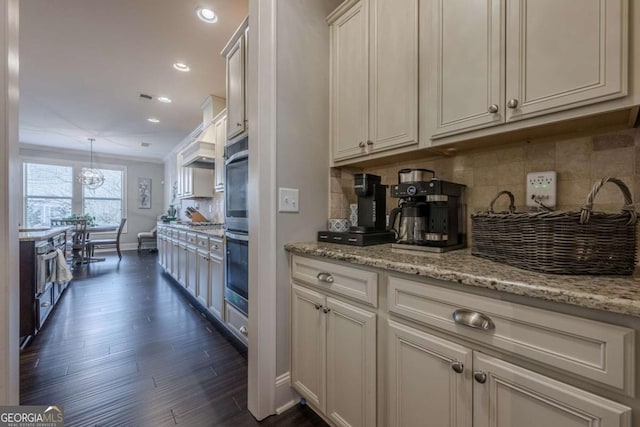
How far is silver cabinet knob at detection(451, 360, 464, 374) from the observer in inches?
Answer: 32.8

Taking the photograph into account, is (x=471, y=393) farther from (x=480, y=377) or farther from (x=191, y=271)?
(x=191, y=271)

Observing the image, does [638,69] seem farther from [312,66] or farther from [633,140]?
[312,66]

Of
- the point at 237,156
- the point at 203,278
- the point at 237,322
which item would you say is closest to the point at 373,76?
the point at 237,156

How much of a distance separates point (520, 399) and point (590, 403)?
0.15m

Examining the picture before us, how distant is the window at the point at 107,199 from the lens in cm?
715

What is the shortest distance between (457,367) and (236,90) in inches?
85.2

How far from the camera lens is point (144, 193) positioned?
790 centimetres

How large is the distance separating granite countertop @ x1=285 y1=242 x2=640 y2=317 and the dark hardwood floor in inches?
41.0

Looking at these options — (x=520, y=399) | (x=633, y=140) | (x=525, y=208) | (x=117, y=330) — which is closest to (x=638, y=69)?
(x=633, y=140)

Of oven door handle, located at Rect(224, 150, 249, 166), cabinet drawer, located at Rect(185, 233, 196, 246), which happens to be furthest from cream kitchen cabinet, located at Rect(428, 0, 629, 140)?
cabinet drawer, located at Rect(185, 233, 196, 246)

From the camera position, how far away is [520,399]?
728 millimetres

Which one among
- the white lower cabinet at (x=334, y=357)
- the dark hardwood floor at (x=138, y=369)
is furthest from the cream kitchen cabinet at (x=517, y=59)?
the dark hardwood floor at (x=138, y=369)

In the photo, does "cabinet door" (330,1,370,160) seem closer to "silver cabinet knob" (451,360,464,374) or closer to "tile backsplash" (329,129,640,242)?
"tile backsplash" (329,129,640,242)

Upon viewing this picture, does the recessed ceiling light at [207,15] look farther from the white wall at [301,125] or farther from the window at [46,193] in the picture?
the window at [46,193]
